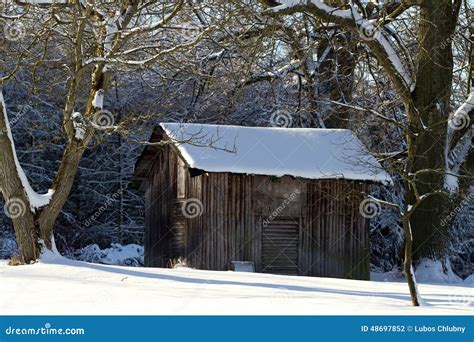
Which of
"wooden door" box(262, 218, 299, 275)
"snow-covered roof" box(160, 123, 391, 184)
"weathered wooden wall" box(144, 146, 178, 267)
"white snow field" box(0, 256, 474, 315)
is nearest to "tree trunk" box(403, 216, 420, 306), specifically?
"white snow field" box(0, 256, 474, 315)

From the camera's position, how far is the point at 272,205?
20859mm

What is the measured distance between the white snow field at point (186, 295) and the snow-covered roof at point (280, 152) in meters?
6.51

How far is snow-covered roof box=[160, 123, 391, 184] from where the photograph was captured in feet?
66.9

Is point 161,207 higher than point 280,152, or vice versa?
point 280,152

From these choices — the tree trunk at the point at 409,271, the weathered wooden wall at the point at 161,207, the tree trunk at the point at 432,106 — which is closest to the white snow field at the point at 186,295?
the tree trunk at the point at 409,271

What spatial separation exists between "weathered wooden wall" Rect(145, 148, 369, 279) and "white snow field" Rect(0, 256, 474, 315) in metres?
6.28

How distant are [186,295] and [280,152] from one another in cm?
1211

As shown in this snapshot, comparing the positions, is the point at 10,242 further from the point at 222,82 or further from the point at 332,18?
the point at 332,18

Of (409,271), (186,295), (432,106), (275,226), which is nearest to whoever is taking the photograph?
(186,295)

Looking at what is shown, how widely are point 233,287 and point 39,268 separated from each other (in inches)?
144

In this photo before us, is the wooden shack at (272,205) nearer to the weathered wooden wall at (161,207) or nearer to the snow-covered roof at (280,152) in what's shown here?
the snow-covered roof at (280,152)

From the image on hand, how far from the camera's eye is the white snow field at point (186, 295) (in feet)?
26.3

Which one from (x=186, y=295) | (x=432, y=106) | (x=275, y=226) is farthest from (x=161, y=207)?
(x=186, y=295)

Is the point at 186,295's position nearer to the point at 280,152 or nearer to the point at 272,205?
the point at 272,205
